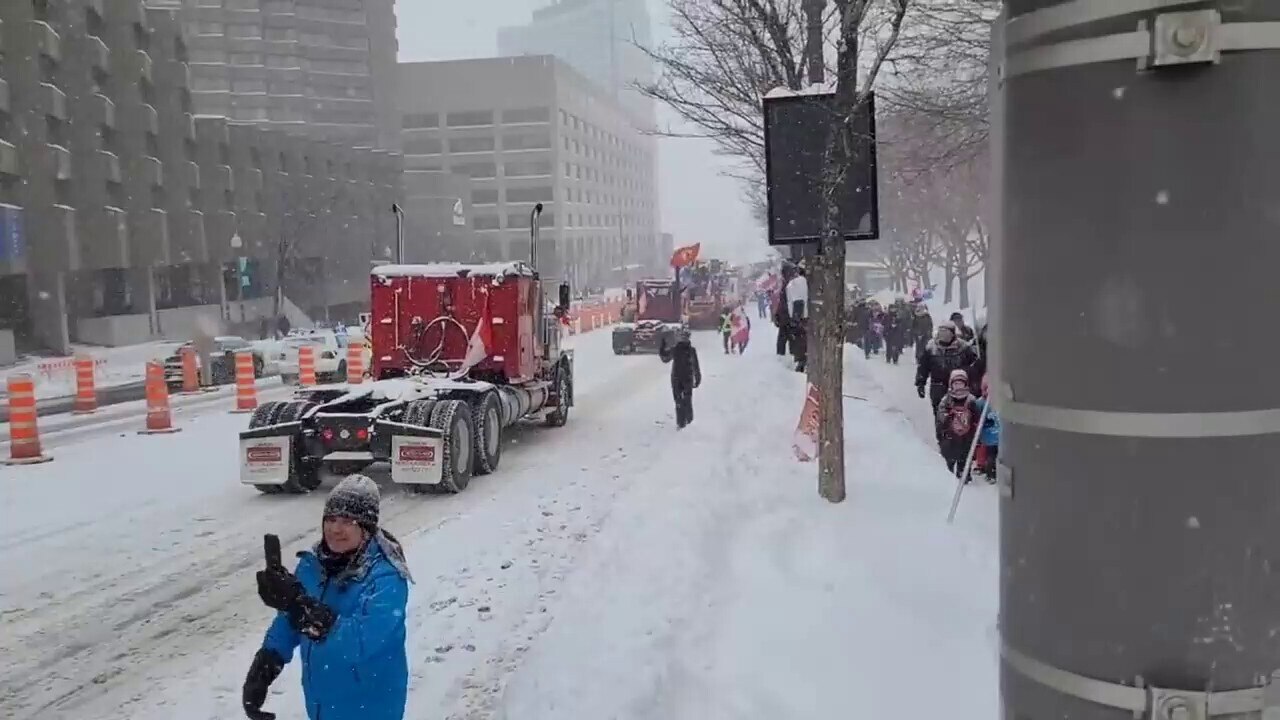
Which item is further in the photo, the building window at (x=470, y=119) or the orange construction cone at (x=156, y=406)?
the building window at (x=470, y=119)

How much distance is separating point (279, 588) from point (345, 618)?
254 mm

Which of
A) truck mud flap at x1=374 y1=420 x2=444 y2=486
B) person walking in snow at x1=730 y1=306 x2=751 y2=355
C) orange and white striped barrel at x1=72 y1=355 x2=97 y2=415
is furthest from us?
person walking in snow at x1=730 y1=306 x2=751 y2=355

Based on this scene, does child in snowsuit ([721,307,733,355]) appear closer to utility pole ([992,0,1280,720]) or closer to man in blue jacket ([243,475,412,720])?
man in blue jacket ([243,475,412,720])

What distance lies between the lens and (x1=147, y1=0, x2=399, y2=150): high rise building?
396ft

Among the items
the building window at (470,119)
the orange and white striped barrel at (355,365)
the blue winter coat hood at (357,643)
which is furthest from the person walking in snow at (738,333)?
the building window at (470,119)

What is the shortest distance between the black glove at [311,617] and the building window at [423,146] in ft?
467

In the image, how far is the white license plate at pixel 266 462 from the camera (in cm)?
1158

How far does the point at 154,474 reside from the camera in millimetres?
13328

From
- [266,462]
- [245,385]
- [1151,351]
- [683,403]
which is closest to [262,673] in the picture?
[1151,351]

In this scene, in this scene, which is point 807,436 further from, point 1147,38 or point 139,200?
point 139,200

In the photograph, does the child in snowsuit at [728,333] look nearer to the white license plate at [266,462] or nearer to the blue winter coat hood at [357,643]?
the white license plate at [266,462]

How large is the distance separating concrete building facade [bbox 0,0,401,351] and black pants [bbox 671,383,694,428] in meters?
25.9

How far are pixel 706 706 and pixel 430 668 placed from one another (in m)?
2.06

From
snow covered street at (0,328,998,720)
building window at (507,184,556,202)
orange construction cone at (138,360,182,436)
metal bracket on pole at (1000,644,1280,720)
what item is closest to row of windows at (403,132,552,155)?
building window at (507,184,556,202)
